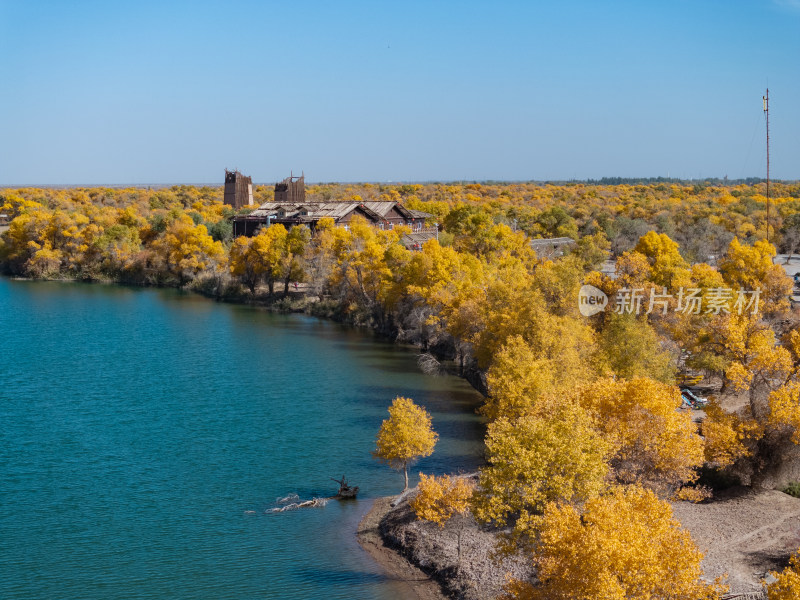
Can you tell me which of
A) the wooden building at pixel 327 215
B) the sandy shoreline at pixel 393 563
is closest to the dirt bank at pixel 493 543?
the sandy shoreline at pixel 393 563

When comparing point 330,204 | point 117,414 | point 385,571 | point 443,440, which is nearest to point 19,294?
point 330,204

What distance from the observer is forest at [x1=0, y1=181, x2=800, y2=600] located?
18156mm

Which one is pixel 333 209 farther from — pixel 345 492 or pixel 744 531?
pixel 744 531

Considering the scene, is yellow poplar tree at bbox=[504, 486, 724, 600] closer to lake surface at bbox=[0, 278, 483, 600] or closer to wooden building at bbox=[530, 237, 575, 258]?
lake surface at bbox=[0, 278, 483, 600]

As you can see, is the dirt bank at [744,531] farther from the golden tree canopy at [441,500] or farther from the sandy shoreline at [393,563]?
the sandy shoreline at [393,563]

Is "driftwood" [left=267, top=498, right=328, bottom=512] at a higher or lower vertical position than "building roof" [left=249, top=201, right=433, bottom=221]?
lower

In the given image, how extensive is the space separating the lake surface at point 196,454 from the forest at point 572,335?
3.64 metres

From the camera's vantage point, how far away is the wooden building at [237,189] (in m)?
125

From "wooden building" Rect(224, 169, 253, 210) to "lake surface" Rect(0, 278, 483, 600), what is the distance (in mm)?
67930
